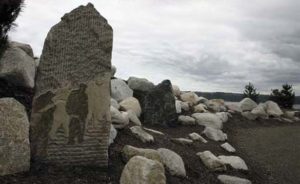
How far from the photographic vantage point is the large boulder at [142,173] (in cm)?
671

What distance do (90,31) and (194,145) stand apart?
17.1 ft

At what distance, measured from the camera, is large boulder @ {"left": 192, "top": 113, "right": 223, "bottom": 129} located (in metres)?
15.2

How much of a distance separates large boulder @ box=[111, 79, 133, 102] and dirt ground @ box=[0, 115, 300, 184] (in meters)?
2.08

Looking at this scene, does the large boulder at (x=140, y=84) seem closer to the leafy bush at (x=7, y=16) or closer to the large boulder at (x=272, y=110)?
the large boulder at (x=272, y=110)

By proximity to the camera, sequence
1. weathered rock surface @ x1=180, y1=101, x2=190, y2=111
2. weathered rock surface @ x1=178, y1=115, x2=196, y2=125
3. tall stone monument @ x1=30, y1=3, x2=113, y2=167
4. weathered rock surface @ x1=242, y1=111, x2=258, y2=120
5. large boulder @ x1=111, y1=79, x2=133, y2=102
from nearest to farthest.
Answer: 1. tall stone monument @ x1=30, y1=3, x2=113, y2=167
2. weathered rock surface @ x1=178, y1=115, x2=196, y2=125
3. large boulder @ x1=111, y1=79, x2=133, y2=102
4. weathered rock surface @ x1=180, y1=101, x2=190, y2=111
5. weathered rock surface @ x1=242, y1=111, x2=258, y2=120

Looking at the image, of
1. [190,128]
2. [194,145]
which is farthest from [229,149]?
[190,128]

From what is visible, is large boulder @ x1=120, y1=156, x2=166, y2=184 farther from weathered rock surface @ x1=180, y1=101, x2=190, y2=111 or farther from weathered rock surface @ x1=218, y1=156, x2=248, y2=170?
weathered rock surface @ x1=180, y1=101, x2=190, y2=111

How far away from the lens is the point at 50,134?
24.4 ft

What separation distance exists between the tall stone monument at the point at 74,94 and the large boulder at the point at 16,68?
2828 mm

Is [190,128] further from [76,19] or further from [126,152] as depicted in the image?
[76,19]

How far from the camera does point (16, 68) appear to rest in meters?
10.1

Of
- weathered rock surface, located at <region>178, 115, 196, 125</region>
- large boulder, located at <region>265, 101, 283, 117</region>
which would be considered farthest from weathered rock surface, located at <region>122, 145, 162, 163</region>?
large boulder, located at <region>265, 101, 283, 117</region>

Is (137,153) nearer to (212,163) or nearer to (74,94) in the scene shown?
(74,94)

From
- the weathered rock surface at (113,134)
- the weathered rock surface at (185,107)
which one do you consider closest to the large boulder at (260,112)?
the weathered rock surface at (185,107)
